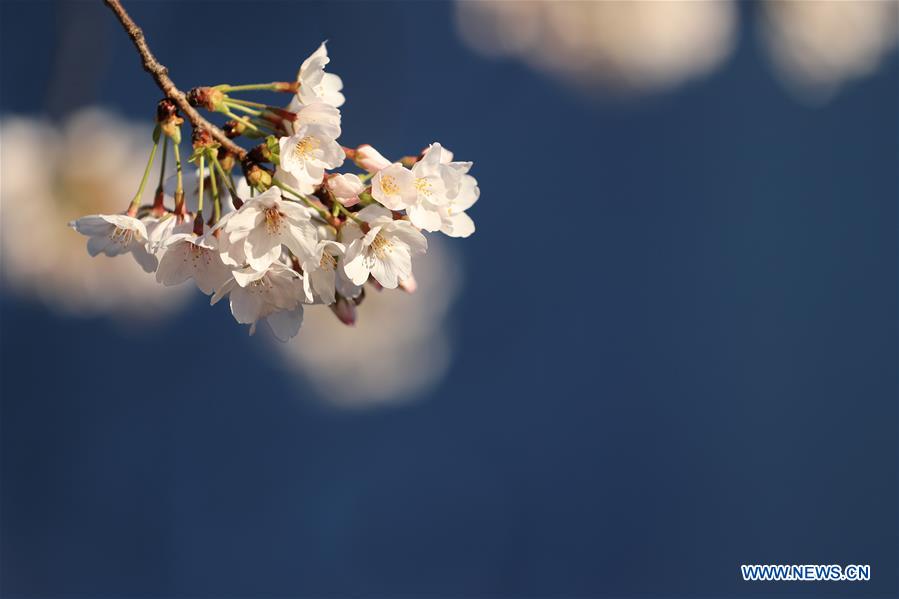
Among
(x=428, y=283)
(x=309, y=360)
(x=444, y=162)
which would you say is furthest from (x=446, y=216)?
(x=309, y=360)

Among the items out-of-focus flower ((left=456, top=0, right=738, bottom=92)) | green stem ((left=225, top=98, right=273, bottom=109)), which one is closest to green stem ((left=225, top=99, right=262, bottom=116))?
green stem ((left=225, top=98, right=273, bottom=109))

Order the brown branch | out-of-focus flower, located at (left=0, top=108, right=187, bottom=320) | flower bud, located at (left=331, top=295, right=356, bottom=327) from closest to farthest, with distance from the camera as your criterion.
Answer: the brown branch < flower bud, located at (left=331, top=295, right=356, bottom=327) < out-of-focus flower, located at (left=0, top=108, right=187, bottom=320)

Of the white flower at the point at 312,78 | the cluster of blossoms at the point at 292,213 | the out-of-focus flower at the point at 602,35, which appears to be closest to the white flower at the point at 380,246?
the cluster of blossoms at the point at 292,213

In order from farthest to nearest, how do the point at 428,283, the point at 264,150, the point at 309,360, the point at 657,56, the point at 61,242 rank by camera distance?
the point at 309,360, the point at 428,283, the point at 61,242, the point at 657,56, the point at 264,150

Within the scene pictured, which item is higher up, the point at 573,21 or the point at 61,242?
the point at 573,21

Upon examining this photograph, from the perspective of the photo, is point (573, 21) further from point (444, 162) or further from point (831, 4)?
point (444, 162)

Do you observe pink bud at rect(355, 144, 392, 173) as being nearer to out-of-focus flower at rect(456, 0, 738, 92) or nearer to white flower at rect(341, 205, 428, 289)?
white flower at rect(341, 205, 428, 289)

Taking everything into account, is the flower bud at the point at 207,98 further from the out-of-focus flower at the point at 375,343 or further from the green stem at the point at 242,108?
the out-of-focus flower at the point at 375,343
